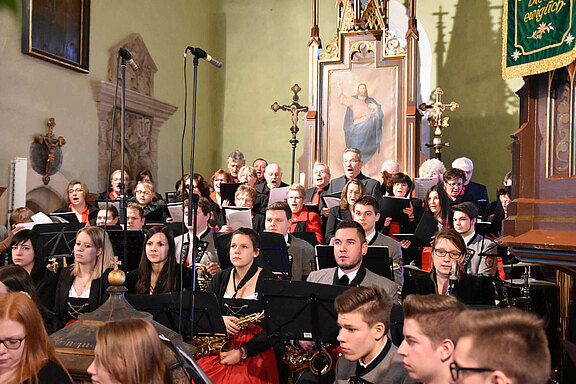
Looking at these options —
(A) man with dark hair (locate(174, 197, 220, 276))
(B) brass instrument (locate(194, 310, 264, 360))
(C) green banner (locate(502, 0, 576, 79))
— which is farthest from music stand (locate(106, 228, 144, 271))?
(C) green banner (locate(502, 0, 576, 79))

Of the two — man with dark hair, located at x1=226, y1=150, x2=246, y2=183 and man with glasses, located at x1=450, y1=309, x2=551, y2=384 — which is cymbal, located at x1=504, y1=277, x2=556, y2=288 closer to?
man with glasses, located at x1=450, y1=309, x2=551, y2=384

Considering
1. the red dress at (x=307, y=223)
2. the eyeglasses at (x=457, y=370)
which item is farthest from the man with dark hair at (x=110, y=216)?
the eyeglasses at (x=457, y=370)

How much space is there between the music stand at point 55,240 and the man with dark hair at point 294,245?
1.79m

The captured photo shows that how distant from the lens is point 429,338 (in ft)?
7.61

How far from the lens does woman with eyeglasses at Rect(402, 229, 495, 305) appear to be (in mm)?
4371

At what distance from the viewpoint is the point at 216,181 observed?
774 centimetres

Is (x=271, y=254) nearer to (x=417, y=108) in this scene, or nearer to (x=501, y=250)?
(x=501, y=250)

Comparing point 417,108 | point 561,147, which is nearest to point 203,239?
point 561,147

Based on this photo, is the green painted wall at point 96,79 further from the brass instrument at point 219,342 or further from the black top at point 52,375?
the black top at point 52,375

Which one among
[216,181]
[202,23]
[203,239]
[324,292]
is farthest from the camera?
[202,23]

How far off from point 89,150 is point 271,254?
5.73 m

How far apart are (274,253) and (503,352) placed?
340 cm

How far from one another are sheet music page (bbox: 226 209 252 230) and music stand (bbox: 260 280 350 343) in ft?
7.09

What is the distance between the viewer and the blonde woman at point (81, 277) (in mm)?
4559
